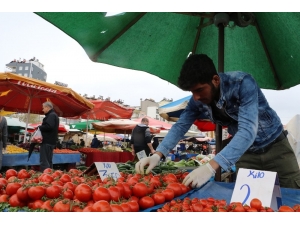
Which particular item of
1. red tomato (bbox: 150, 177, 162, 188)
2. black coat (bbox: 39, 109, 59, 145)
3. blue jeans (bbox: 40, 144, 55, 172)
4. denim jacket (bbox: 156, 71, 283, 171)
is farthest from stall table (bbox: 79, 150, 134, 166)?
denim jacket (bbox: 156, 71, 283, 171)

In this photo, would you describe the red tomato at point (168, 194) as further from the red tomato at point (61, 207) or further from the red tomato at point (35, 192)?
the red tomato at point (35, 192)

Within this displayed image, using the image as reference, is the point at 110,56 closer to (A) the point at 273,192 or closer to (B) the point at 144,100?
(A) the point at 273,192

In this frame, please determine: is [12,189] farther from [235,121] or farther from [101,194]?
[235,121]

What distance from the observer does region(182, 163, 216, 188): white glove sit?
1.97 metres

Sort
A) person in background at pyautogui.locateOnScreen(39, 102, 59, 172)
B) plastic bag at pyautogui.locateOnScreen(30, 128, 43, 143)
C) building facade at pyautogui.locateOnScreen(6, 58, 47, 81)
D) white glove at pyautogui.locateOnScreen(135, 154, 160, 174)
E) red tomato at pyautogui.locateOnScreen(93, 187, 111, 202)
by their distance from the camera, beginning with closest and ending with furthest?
red tomato at pyautogui.locateOnScreen(93, 187, 111, 202) < white glove at pyautogui.locateOnScreen(135, 154, 160, 174) < plastic bag at pyautogui.locateOnScreen(30, 128, 43, 143) < person in background at pyautogui.locateOnScreen(39, 102, 59, 172) < building facade at pyautogui.locateOnScreen(6, 58, 47, 81)

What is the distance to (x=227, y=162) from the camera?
1.95 meters

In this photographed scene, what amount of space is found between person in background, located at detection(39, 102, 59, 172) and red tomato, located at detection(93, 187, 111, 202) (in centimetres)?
477

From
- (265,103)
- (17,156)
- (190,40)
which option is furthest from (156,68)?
(17,156)

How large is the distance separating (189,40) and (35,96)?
6.05 metres

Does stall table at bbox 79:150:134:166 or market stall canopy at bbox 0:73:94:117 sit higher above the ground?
market stall canopy at bbox 0:73:94:117

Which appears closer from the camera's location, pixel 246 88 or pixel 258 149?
pixel 246 88

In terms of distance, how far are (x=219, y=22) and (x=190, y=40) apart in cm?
102

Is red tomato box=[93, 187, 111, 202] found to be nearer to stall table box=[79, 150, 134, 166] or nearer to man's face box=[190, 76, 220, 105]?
man's face box=[190, 76, 220, 105]

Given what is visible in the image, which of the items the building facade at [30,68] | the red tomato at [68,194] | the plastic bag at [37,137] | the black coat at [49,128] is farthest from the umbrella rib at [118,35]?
the building facade at [30,68]
